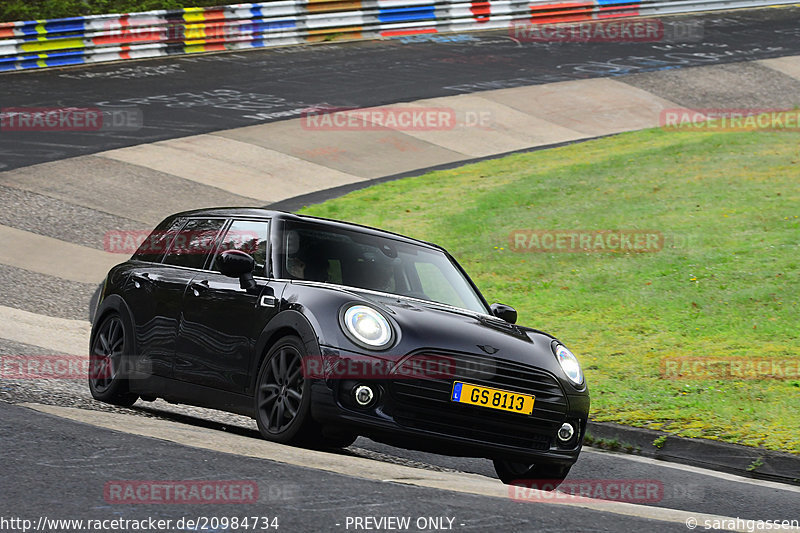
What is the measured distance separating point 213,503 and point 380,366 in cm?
158

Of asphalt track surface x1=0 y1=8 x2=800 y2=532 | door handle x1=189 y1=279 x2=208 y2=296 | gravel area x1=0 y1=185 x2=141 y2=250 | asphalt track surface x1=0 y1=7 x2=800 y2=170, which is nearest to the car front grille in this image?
asphalt track surface x1=0 y1=8 x2=800 y2=532

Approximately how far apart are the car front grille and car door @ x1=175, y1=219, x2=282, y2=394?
3.52ft

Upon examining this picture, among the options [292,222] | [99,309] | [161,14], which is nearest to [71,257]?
[99,309]

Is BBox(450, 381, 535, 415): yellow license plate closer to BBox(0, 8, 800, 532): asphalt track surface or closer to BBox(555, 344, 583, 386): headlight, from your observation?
BBox(555, 344, 583, 386): headlight

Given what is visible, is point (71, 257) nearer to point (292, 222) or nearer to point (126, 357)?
point (126, 357)

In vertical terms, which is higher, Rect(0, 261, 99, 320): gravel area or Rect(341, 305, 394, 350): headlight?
Rect(341, 305, 394, 350): headlight

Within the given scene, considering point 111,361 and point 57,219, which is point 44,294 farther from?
point 111,361

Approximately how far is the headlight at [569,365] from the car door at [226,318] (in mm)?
1809

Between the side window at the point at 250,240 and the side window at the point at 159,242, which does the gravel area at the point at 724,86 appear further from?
the side window at the point at 250,240

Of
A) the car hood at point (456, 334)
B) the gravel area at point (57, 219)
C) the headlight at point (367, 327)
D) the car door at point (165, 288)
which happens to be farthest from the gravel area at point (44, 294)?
the headlight at point (367, 327)

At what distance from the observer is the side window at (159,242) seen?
28.2ft

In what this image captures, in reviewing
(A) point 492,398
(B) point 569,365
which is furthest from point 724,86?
(A) point 492,398

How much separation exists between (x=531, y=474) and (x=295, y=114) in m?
16.9

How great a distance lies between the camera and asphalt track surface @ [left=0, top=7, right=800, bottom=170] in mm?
21922
